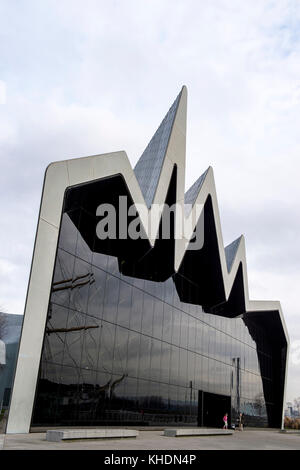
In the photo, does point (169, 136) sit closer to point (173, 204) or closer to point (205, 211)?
point (173, 204)

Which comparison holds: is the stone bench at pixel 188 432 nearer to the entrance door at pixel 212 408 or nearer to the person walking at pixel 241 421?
the entrance door at pixel 212 408

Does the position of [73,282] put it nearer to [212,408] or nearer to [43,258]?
[43,258]

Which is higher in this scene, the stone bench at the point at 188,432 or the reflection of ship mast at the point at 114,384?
the reflection of ship mast at the point at 114,384

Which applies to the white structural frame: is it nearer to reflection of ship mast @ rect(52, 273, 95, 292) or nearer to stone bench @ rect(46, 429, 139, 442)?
reflection of ship mast @ rect(52, 273, 95, 292)

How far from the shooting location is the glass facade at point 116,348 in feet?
50.2

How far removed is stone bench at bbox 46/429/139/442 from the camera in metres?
11.2

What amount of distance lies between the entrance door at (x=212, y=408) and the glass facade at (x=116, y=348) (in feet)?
1.03

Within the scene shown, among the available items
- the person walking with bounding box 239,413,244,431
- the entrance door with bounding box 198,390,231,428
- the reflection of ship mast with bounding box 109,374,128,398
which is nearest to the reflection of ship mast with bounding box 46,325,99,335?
the reflection of ship mast with bounding box 109,374,128,398

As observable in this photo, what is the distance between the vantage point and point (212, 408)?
27.2m

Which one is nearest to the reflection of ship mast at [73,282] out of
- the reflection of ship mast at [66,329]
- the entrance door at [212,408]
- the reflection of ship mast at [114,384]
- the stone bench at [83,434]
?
the reflection of ship mast at [66,329]

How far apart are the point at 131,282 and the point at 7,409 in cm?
868

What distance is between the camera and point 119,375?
1830 cm

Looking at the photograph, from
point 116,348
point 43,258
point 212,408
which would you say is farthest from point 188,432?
point 212,408

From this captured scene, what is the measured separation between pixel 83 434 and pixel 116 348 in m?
6.42
